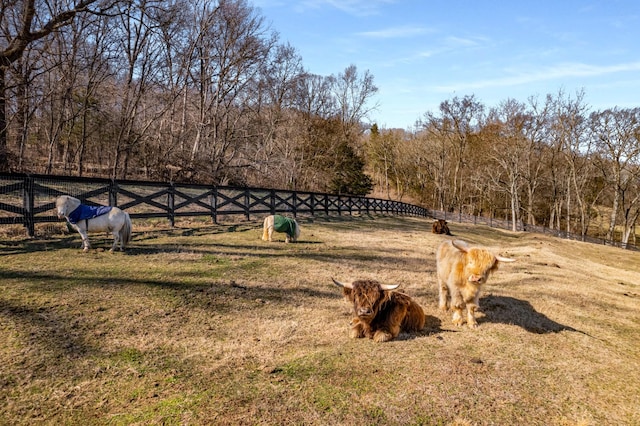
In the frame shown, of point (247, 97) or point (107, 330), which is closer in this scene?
point (107, 330)

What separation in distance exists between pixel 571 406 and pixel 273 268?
5.77 m

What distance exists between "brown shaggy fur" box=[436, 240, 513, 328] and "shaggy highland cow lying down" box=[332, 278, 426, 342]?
952 millimetres

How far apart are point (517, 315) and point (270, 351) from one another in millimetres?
4291

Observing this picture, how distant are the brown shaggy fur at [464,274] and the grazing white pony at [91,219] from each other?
6746mm

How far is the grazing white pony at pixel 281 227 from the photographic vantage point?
10.8 m

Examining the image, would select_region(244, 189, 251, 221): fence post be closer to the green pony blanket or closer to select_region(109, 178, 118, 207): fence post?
the green pony blanket

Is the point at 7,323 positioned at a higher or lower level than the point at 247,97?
lower

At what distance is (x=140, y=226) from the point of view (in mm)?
11531

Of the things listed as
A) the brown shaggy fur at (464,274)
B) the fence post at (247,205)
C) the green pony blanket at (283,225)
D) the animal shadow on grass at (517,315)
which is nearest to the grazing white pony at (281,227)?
the green pony blanket at (283,225)

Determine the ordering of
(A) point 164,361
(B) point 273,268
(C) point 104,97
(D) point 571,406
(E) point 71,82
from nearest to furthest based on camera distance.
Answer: (D) point 571,406 → (A) point 164,361 → (B) point 273,268 → (E) point 71,82 → (C) point 104,97

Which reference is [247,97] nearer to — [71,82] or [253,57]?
[253,57]

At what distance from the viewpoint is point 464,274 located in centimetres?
539

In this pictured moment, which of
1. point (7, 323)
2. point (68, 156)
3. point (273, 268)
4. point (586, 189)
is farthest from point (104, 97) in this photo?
point (586, 189)

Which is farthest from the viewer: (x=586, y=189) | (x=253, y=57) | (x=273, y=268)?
(x=586, y=189)
